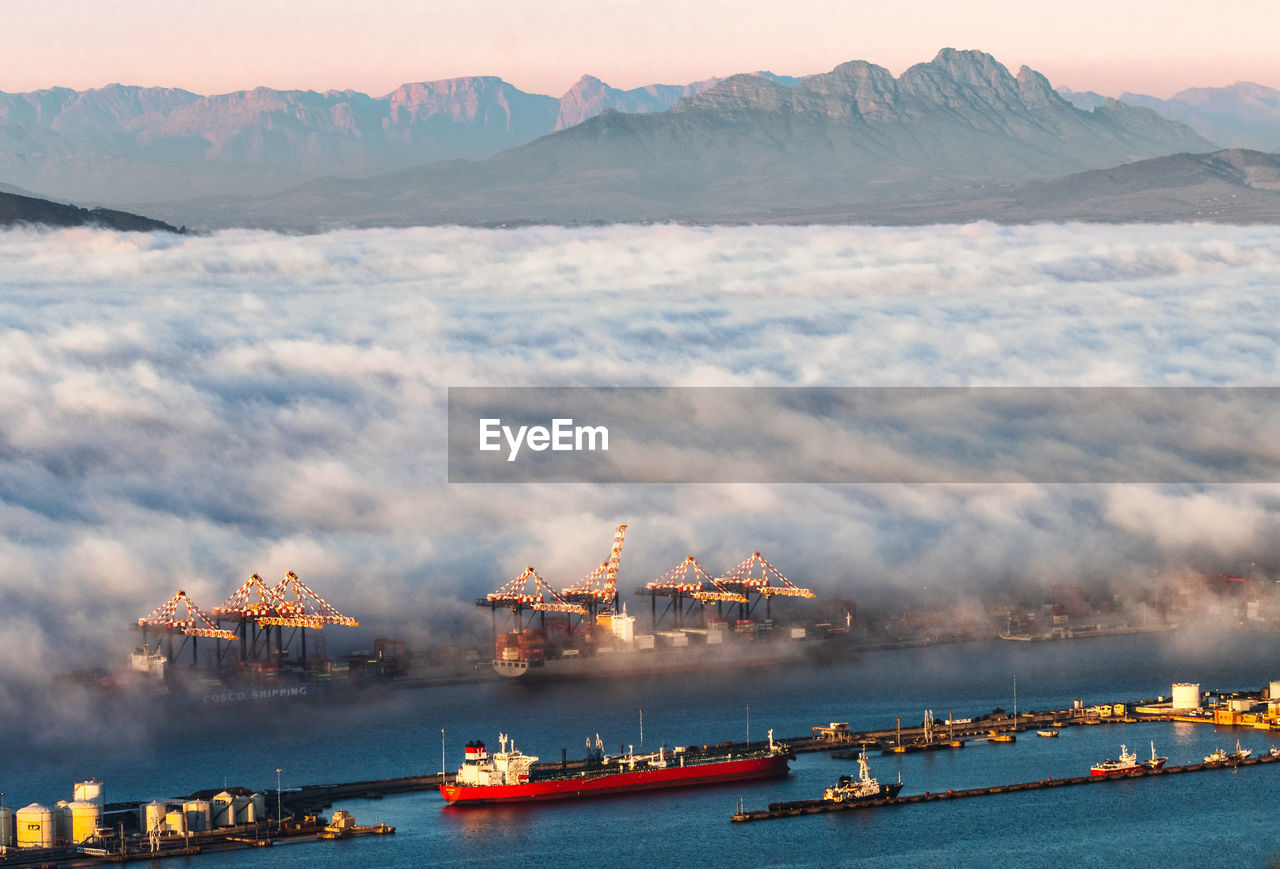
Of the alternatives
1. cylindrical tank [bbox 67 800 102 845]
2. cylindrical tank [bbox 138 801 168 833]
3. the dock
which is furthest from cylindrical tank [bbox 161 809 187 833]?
the dock

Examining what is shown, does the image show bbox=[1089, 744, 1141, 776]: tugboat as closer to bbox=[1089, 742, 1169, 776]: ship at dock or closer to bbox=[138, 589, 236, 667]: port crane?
bbox=[1089, 742, 1169, 776]: ship at dock

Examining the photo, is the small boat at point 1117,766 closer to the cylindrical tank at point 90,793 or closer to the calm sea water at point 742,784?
the calm sea water at point 742,784

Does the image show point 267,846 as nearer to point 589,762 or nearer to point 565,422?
point 589,762

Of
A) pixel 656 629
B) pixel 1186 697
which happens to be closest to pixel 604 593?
pixel 656 629

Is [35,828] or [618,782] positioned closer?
[35,828]

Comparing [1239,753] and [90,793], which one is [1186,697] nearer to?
[1239,753]

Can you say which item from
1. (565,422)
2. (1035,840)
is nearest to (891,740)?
(1035,840)
